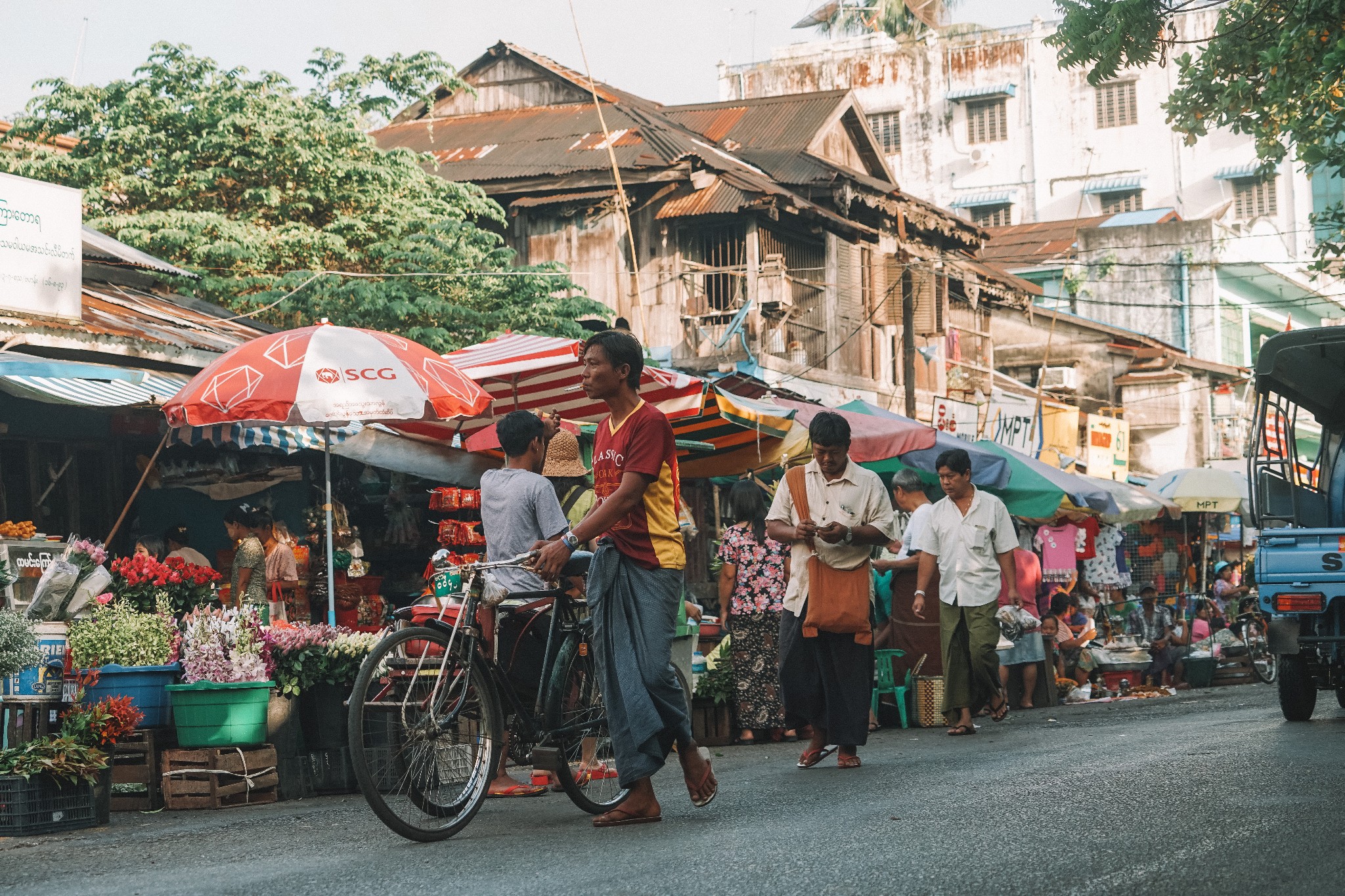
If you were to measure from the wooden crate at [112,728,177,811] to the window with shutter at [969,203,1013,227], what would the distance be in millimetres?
44939

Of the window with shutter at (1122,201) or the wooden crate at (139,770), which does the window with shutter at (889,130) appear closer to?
the window with shutter at (1122,201)

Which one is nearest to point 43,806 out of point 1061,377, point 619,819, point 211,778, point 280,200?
point 211,778

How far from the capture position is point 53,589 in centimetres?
762

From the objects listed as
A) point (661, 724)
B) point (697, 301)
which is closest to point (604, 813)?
point (661, 724)

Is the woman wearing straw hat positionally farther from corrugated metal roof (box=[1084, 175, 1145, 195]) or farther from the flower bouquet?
corrugated metal roof (box=[1084, 175, 1145, 195])

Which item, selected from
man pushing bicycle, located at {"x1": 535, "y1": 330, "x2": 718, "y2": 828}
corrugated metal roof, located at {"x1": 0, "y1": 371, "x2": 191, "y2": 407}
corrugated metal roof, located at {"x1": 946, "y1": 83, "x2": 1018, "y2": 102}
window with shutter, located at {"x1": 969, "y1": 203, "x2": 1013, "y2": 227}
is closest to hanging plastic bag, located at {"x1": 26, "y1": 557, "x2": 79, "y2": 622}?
corrugated metal roof, located at {"x1": 0, "y1": 371, "x2": 191, "y2": 407}

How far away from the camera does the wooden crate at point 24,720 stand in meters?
7.21

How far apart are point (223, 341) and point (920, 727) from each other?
6957 millimetres

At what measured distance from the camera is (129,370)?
445 inches

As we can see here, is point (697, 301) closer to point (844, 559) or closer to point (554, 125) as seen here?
point (554, 125)

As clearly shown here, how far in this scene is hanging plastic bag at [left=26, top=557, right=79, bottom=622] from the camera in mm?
7586

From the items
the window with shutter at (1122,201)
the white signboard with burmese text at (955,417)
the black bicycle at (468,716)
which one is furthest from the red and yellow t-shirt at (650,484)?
the window with shutter at (1122,201)

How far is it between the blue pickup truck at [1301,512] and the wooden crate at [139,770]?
699 centimetres

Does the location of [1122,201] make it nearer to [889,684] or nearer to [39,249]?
[889,684]
